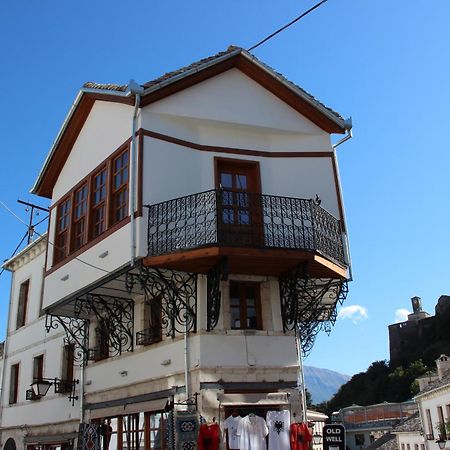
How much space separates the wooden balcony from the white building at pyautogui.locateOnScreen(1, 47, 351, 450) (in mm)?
30

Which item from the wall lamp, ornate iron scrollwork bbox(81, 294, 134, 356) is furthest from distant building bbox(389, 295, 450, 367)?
ornate iron scrollwork bbox(81, 294, 134, 356)

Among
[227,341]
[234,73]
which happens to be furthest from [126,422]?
[234,73]

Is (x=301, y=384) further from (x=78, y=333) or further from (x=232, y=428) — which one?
(x=78, y=333)

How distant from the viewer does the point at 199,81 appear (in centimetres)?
1362

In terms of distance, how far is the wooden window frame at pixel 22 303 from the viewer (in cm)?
2116

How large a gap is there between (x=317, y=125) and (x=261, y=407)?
6849 millimetres

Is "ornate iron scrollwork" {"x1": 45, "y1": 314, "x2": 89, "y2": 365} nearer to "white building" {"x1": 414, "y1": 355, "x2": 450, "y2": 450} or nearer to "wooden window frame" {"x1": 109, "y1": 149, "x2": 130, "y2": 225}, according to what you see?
"wooden window frame" {"x1": 109, "y1": 149, "x2": 130, "y2": 225}

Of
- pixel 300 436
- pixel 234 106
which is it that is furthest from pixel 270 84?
pixel 300 436

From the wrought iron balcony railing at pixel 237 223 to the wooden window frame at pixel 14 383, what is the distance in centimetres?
1142

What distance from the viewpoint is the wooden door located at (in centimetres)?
1181

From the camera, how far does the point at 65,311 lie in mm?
15234

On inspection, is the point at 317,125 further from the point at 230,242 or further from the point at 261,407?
the point at 261,407

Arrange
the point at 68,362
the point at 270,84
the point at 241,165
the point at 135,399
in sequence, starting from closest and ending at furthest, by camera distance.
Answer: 1. the point at 135,399
2. the point at 241,165
3. the point at 270,84
4. the point at 68,362

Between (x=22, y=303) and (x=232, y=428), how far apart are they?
12.7m
